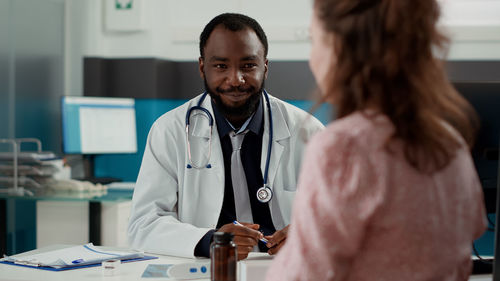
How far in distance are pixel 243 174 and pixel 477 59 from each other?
241 cm

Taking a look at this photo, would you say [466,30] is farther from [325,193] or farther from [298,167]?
[325,193]

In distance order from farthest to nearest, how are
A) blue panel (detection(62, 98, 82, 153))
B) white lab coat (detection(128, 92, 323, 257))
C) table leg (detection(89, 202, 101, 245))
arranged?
blue panel (detection(62, 98, 82, 153)) < table leg (detection(89, 202, 101, 245)) < white lab coat (detection(128, 92, 323, 257))

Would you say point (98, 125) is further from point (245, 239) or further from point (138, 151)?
point (245, 239)

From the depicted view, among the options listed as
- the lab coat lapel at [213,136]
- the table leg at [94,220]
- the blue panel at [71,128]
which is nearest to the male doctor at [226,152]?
the lab coat lapel at [213,136]

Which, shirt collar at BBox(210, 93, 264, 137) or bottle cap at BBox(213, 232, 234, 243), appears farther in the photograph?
shirt collar at BBox(210, 93, 264, 137)

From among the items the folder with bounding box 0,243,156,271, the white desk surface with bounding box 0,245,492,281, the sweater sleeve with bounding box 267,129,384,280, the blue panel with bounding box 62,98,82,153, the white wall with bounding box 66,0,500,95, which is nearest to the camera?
the sweater sleeve with bounding box 267,129,384,280

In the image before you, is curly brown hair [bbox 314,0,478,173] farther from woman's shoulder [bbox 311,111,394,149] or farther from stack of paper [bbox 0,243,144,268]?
stack of paper [bbox 0,243,144,268]

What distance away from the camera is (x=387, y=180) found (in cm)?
75

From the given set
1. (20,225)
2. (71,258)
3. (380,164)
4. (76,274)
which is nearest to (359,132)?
(380,164)

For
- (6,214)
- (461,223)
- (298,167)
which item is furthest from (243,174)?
(6,214)

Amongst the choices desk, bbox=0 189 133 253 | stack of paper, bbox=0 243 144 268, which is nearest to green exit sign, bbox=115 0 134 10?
desk, bbox=0 189 133 253

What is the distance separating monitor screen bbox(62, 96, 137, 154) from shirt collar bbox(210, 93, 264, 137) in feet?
5.89

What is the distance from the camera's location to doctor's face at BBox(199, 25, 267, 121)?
194cm

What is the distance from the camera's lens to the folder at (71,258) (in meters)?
1.49
